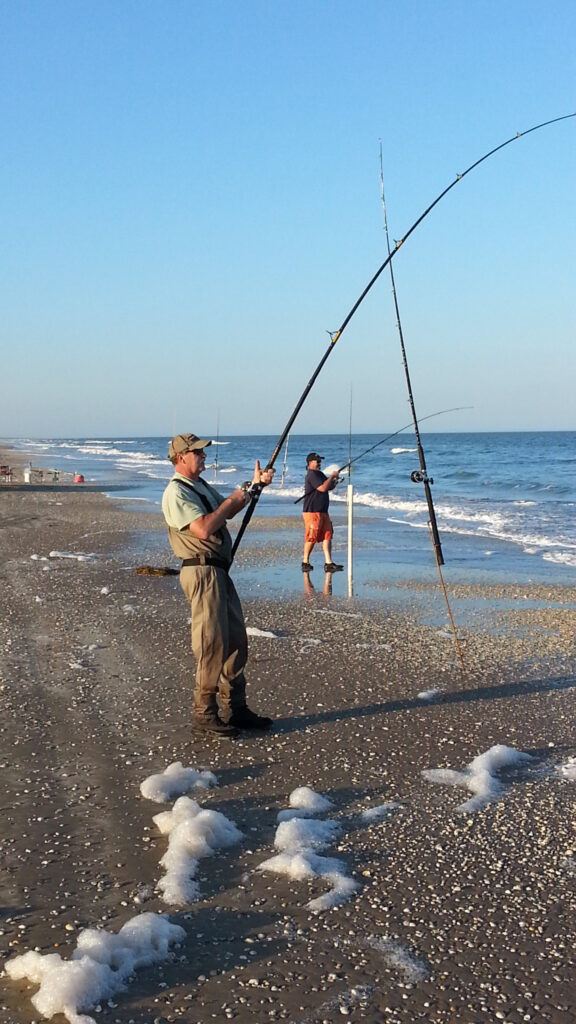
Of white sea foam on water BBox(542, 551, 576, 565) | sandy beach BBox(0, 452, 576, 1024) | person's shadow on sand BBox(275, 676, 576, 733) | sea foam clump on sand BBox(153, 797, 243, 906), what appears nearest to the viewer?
sandy beach BBox(0, 452, 576, 1024)

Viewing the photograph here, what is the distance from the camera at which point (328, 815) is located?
4430 mm

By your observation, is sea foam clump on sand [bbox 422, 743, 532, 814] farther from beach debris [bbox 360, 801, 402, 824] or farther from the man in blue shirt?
the man in blue shirt

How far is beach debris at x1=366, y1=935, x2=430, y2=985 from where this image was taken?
3100 mm

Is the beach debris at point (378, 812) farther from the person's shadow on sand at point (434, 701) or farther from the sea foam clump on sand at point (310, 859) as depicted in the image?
the person's shadow on sand at point (434, 701)

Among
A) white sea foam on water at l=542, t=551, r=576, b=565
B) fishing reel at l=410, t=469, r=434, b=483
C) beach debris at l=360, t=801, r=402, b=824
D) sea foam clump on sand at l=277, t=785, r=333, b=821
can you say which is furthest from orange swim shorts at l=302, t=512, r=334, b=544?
beach debris at l=360, t=801, r=402, b=824

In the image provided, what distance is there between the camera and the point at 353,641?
8430mm

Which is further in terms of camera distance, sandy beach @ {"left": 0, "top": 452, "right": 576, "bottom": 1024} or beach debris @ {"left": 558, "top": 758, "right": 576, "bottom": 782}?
beach debris @ {"left": 558, "top": 758, "right": 576, "bottom": 782}

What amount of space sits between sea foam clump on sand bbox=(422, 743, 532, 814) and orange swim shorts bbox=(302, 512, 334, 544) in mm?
7767

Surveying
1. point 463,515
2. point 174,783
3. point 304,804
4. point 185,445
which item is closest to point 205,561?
point 185,445

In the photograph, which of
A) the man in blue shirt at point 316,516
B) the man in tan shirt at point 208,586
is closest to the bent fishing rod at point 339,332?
the man in tan shirt at point 208,586

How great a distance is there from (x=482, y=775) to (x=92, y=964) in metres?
2.46

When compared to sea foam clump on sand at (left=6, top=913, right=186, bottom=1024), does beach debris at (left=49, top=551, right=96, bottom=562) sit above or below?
above

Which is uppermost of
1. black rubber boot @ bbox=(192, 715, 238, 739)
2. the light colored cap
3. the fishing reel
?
the light colored cap

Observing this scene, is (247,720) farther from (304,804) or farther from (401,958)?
(401,958)
